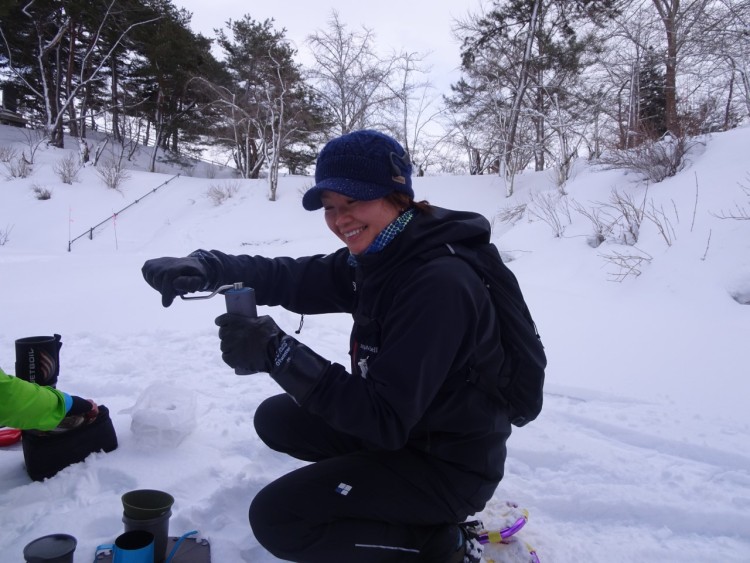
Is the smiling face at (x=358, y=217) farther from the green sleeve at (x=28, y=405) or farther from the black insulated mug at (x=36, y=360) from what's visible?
the black insulated mug at (x=36, y=360)

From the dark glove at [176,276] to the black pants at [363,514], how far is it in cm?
84

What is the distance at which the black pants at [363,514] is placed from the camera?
1.53m

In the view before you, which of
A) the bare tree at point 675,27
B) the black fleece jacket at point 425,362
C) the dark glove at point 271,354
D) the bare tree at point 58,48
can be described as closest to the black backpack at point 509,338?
the black fleece jacket at point 425,362

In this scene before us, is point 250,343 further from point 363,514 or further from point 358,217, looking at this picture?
point 363,514

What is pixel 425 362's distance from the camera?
4.37 feet

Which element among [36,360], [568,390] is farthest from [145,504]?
[568,390]

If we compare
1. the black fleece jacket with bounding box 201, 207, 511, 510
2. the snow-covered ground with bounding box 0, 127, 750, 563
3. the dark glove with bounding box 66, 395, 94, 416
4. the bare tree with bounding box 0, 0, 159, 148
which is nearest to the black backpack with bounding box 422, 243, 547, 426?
the black fleece jacket with bounding box 201, 207, 511, 510

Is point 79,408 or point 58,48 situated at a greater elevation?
point 58,48

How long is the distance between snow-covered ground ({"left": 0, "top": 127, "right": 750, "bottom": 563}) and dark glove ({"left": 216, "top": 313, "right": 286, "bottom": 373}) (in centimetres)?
78

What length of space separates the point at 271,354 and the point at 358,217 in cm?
55

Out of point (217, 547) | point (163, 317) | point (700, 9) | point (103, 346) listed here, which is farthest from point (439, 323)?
point (700, 9)

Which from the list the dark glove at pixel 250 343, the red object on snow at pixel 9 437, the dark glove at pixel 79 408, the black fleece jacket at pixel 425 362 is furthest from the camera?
the red object on snow at pixel 9 437

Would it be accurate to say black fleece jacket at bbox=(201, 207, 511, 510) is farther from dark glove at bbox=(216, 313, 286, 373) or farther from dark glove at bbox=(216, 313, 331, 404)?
dark glove at bbox=(216, 313, 286, 373)

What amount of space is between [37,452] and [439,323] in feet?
6.13
